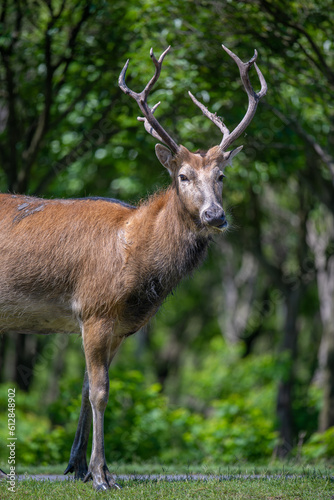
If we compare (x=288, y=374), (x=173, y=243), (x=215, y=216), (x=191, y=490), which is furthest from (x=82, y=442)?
(x=288, y=374)

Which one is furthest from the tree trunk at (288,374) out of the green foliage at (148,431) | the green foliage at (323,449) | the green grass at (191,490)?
the green grass at (191,490)

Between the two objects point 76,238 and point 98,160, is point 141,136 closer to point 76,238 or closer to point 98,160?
point 98,160

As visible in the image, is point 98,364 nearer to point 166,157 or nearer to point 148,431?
point 166,157

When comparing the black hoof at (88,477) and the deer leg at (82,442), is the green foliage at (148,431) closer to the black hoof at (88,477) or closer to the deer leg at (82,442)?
the deer leg at (82,442)

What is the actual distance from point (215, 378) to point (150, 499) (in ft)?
48.6

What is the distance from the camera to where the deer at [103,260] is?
725cm

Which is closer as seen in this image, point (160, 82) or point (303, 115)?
point (160, 82)

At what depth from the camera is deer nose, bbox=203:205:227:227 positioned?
698 centimetres

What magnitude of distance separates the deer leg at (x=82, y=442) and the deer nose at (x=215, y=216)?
225 cm

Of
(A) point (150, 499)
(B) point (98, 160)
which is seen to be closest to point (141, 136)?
(B) point (98, 160)

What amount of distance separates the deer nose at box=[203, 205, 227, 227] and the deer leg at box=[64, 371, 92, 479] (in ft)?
7.37

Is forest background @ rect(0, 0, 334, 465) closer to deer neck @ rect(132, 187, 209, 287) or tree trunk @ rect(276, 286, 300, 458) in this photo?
tree trunk @ rect(276, 286, 300, 458)

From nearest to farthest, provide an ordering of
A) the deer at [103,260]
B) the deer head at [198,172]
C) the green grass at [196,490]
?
the green grass at [196,490] < the deer head at [198,172] < the deer at [103,260]

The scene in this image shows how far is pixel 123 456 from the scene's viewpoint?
42.9 ft
